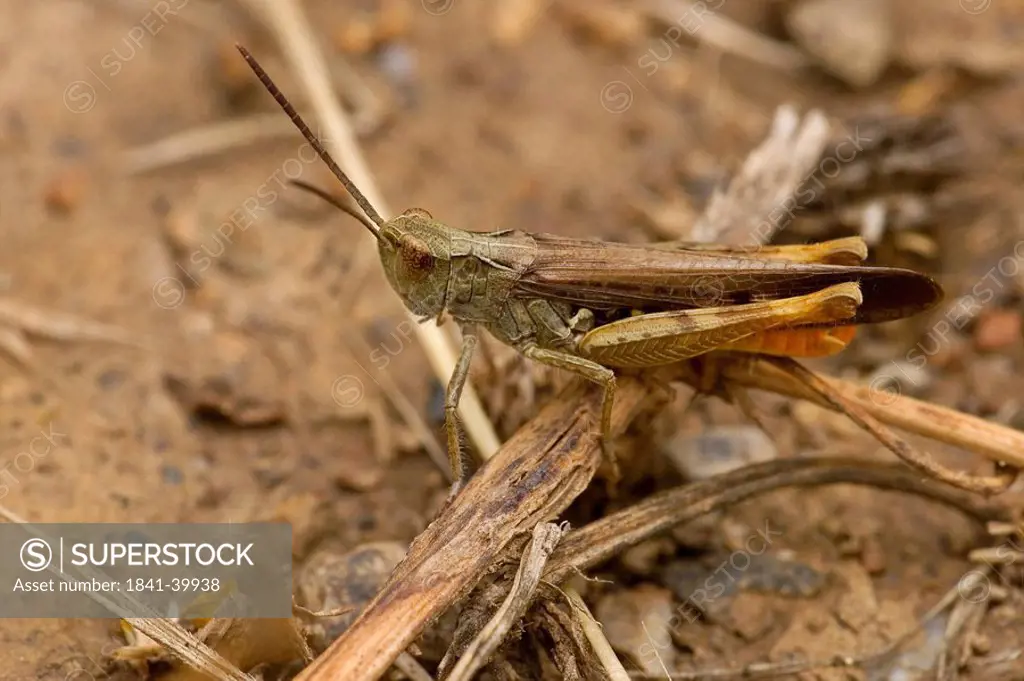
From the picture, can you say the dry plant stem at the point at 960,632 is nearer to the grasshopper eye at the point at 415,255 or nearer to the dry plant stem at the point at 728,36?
the grasshopper eye at the point at 415,255

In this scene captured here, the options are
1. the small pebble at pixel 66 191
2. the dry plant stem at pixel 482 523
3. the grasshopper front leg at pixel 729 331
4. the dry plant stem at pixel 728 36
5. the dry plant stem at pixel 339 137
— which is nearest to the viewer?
the dry plant stem at pixel 482 523

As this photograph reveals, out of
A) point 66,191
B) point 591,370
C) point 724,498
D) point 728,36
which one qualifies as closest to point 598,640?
point 724,498

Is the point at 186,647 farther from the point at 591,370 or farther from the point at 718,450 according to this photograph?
the point at 718,450

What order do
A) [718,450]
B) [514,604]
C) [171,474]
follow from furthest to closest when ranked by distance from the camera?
[718,450] → [171,474] → [514,604]

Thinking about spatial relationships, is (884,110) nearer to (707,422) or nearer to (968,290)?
(968,290)

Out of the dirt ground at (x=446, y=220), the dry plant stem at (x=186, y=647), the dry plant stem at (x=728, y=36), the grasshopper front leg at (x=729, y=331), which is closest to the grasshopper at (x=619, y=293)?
the grasshopper front leg at (x=729, y=331)

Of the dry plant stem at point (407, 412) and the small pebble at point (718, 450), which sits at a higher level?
the dry plant stem at point (407, 412)

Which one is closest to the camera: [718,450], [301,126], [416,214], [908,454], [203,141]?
[301,126]

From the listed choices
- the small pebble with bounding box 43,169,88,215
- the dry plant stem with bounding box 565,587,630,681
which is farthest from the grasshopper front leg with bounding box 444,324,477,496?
the small pebble with bounding box 43,169,88,215

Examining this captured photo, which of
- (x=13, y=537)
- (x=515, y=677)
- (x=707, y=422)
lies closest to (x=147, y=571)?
(x=13, y=537)
